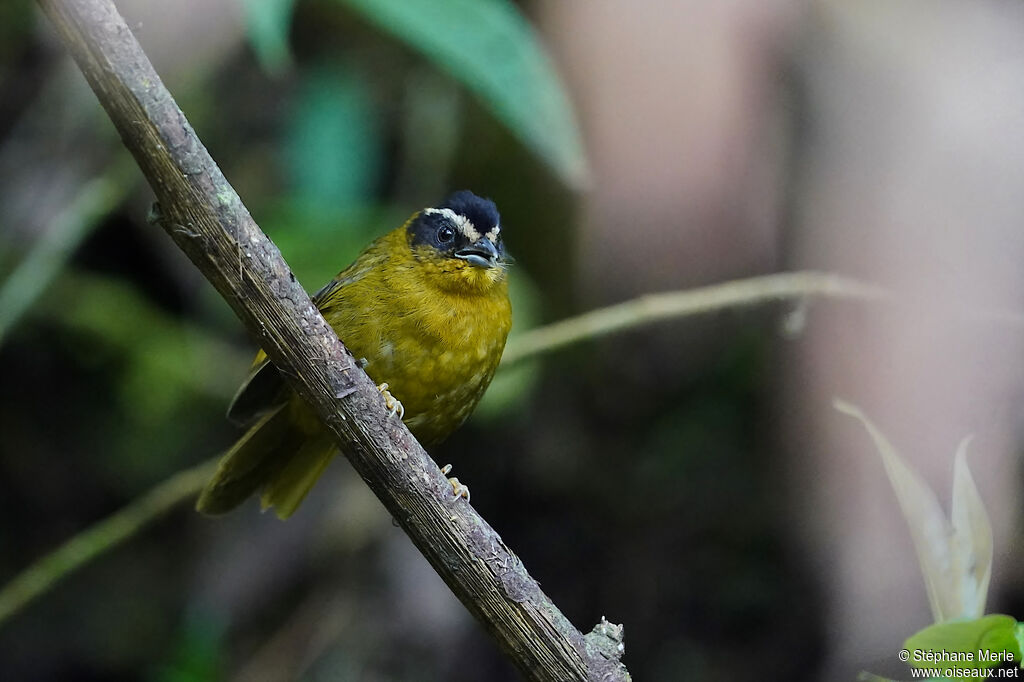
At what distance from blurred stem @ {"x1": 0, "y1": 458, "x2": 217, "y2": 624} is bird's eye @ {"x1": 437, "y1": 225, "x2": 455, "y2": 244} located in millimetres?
1145

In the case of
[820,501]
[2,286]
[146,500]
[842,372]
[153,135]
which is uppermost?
[2,286]

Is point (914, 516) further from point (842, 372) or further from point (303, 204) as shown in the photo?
point (303, 204)

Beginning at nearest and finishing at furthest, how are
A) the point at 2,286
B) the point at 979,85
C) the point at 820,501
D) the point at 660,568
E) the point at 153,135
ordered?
the point at 153,135
the point at 979,85
the point at 820,501
the point at 2,286
the point at 660,568

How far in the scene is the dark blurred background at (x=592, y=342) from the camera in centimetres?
314

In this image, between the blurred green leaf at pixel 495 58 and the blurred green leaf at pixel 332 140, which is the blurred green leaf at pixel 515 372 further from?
the blurred green leaf at pixel 495 58

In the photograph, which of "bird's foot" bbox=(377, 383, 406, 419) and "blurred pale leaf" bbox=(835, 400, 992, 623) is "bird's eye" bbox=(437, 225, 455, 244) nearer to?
"bird's foot" bbox=(377, 383, 406, 419)

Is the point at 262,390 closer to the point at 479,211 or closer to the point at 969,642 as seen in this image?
the point at 479,211

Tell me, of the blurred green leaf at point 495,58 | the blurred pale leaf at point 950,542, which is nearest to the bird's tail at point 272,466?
the blurred green leaf at point 495,58

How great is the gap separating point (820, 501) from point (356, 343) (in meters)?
1.81

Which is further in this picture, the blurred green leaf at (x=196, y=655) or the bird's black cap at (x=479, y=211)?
the blurred green leaf at (x=196, y=655)

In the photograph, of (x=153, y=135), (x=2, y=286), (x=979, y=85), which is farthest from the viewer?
(x=2, y=286)

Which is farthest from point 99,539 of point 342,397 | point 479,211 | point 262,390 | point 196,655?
point 342,397

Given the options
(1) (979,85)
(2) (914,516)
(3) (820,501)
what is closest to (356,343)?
(2) (914,516)

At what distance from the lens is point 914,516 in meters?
1.53
